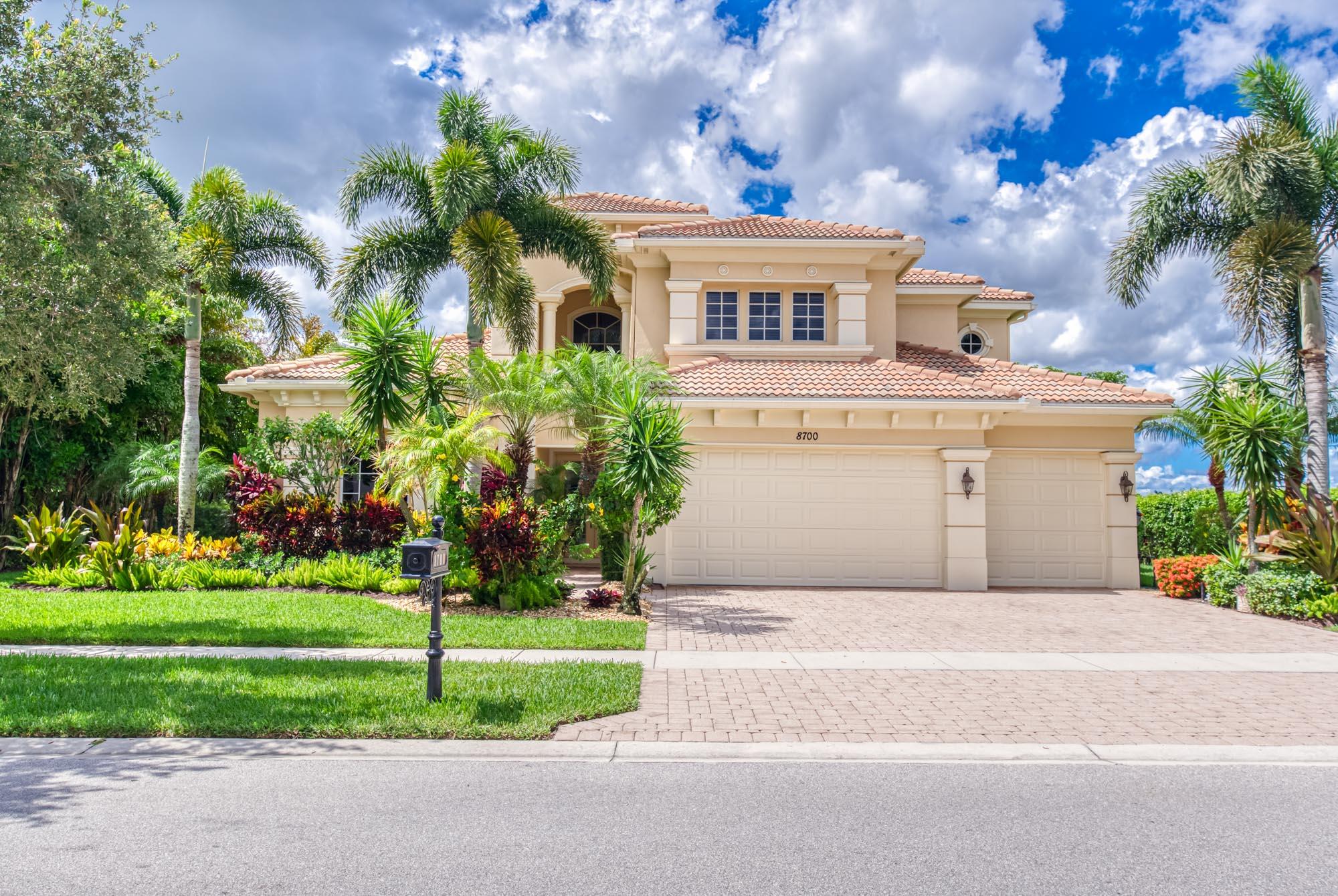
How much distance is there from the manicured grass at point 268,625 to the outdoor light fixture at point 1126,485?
35.8ft

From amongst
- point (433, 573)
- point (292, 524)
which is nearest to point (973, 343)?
point (292, 524)

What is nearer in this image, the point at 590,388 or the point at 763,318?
the point at 590,388

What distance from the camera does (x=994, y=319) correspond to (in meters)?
23.1

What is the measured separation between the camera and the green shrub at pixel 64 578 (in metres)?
14.0

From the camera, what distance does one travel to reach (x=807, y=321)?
19.3 m

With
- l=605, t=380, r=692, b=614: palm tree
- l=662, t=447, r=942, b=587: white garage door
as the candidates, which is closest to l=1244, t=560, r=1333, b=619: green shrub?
l=662, t=447, r=942, b=587: white garage door

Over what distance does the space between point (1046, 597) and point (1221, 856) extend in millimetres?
11729

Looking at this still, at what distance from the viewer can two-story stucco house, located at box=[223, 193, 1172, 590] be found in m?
16.2

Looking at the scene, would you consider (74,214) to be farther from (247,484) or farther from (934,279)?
(934,279)

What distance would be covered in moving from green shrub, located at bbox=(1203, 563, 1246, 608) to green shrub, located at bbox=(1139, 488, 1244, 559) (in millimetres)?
5191

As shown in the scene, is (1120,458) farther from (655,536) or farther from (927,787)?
(927,787)

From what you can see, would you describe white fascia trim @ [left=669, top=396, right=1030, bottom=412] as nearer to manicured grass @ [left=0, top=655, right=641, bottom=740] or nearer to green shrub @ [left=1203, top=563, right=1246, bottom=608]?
green shrub @ [left=1203, top=563, right=1246, bottom=608]

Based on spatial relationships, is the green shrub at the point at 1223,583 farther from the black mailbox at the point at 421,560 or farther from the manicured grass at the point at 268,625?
the black mailbox at the point at 421,560

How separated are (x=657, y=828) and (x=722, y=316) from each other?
50.9 ft
